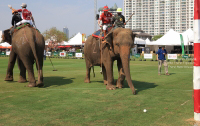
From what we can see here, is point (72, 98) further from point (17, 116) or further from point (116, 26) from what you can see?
point (116, 26)

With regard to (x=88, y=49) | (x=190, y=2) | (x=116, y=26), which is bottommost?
(x=88, y=49)

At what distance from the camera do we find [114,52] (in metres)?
12.2

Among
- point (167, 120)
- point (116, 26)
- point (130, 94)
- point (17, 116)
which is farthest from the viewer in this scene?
point (116, 26)

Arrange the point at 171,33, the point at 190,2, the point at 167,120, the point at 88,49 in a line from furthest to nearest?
the point at 190,2 < the point at 171,33 < the point at 88,49 < the point at 167,120

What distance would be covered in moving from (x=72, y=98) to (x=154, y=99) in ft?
10.2

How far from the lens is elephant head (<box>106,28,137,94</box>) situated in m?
11.1

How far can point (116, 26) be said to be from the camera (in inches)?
518

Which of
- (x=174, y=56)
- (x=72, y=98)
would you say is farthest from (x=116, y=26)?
(x=174, y=56)

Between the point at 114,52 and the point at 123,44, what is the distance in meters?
0.96

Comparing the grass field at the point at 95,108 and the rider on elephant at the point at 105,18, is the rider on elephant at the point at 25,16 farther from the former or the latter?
the grass field at the point at 95,108

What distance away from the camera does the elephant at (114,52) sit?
1120cm

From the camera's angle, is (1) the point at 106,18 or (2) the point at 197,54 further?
(1) the point at 106,18

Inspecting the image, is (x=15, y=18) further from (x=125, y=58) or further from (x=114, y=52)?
(x=125, y=58)

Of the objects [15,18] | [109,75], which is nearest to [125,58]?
[109,75]
